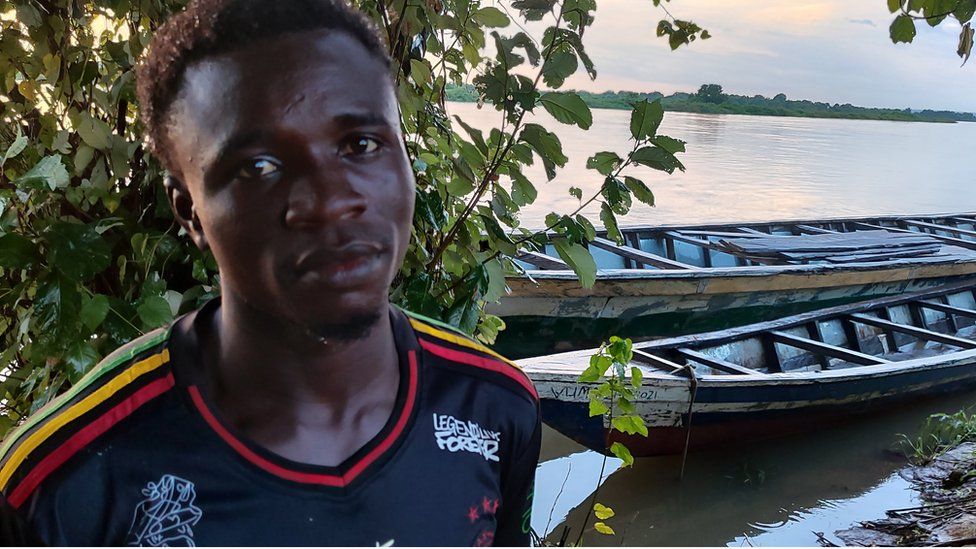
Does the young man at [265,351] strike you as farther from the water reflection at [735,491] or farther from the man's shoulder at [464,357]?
the water reflection at [735,491]

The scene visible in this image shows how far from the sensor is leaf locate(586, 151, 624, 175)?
1.90m

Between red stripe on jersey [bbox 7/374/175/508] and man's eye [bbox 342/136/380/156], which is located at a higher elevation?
man's eye [bbox 342/136/380/156]

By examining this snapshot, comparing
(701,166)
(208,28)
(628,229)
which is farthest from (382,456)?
(701,166)

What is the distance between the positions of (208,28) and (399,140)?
0.93 feet

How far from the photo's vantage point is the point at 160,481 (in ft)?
2.93

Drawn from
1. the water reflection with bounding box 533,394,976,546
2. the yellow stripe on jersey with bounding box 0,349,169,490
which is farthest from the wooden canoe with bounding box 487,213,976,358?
the yellow stripe on jersey with bounding box 0,349,169,490

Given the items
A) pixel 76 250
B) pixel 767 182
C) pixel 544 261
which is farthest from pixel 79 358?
pixel 767 182

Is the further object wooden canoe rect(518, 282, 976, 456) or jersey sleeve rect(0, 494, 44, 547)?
wooden canoe rect(518, 282, 976, 456)

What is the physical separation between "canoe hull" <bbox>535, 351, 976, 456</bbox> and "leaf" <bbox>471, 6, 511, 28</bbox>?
285 centimetres

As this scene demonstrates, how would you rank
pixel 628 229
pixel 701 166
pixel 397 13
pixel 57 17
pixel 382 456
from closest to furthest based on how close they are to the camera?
pixel 382 456
pixel 57 17
pixel 397 13
pixel 628 229
pixel 701 166

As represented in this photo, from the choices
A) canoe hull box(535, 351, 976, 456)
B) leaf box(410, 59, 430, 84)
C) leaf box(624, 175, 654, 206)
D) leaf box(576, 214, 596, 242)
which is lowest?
canoe hull box(535, 351, 976, 456)

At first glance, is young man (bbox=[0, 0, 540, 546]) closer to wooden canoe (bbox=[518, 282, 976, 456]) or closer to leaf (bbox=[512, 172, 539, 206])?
leaf (bbox=[512, 172, 539, 206])

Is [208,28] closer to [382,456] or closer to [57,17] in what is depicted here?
[382,456]

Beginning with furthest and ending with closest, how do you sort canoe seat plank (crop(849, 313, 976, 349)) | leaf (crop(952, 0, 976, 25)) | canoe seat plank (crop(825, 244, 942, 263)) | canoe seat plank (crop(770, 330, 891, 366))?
1. canoe seat plank (crop(825, 244, 942, 263))
2. canoe seat plank (crop(849, 313, 976, 349))
3. canoe seat plank (crop(770, 330, 891, 366))
4. leaf (crop(952, 0, 976, 25))
